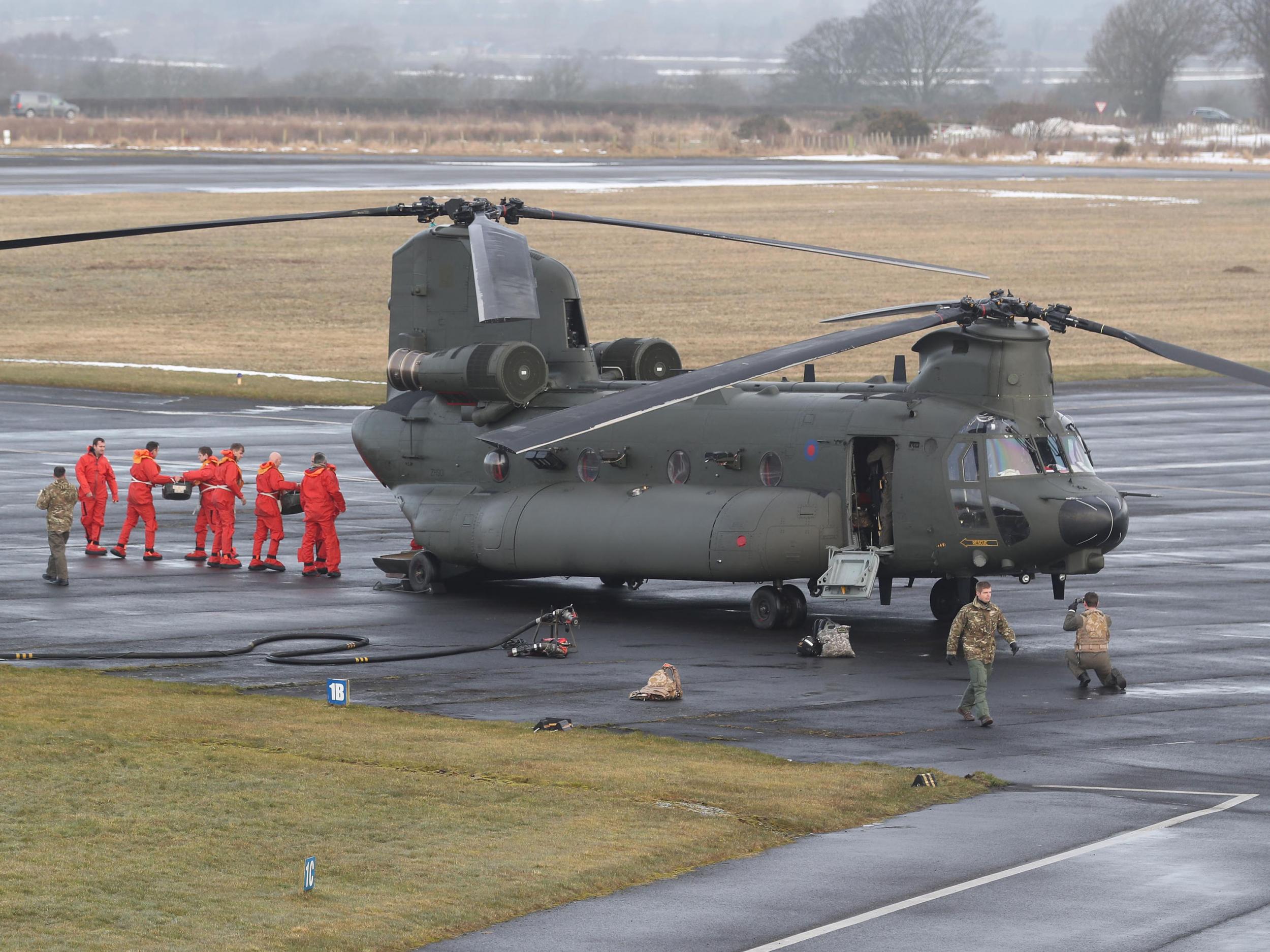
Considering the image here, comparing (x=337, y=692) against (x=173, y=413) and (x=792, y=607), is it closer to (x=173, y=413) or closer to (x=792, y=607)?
(x=792, y=607)

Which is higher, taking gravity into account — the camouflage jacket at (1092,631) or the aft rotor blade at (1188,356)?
the aft rotor blade at (1188,356)

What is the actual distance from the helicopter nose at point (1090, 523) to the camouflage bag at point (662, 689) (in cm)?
533

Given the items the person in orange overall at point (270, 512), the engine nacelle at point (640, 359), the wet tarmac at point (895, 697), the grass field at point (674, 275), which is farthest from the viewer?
the grass field at point (674, 275)

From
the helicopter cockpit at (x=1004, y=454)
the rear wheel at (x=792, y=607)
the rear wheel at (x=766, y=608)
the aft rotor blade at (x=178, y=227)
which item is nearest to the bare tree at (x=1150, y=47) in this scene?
the helicopter cockpit at (x=1004, y=454)

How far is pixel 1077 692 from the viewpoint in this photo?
2142 centimetres

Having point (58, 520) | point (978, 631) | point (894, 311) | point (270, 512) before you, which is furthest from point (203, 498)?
point (978, 631)

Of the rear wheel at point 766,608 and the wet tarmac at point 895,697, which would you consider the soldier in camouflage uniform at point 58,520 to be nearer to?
the wet tarmac at point 895,697

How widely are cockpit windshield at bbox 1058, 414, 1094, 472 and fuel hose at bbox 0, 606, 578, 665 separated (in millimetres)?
6393

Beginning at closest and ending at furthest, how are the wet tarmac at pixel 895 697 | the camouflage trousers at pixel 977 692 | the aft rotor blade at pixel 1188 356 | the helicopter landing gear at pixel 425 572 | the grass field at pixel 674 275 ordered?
1. the wet tarmac at pixel 895 697
2. the camouflage trousers at pixel 977 692
3. the aft rotor blade at pixel 1188 356
4. the helicopter landing gear at pixel 425 572
5. the grass field at pixel 674 275

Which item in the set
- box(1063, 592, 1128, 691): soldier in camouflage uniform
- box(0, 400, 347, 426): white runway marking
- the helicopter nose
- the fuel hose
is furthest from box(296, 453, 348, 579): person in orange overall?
box(0, 400, 347, 426): white runway marking

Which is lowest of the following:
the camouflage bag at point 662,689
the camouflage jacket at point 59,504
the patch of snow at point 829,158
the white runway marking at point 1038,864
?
the camouflage bag at point 662,689

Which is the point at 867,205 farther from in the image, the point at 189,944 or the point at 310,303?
the point at 189,944

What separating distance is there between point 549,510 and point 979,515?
5827 millimetres

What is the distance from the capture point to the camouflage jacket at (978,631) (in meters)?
19.8
